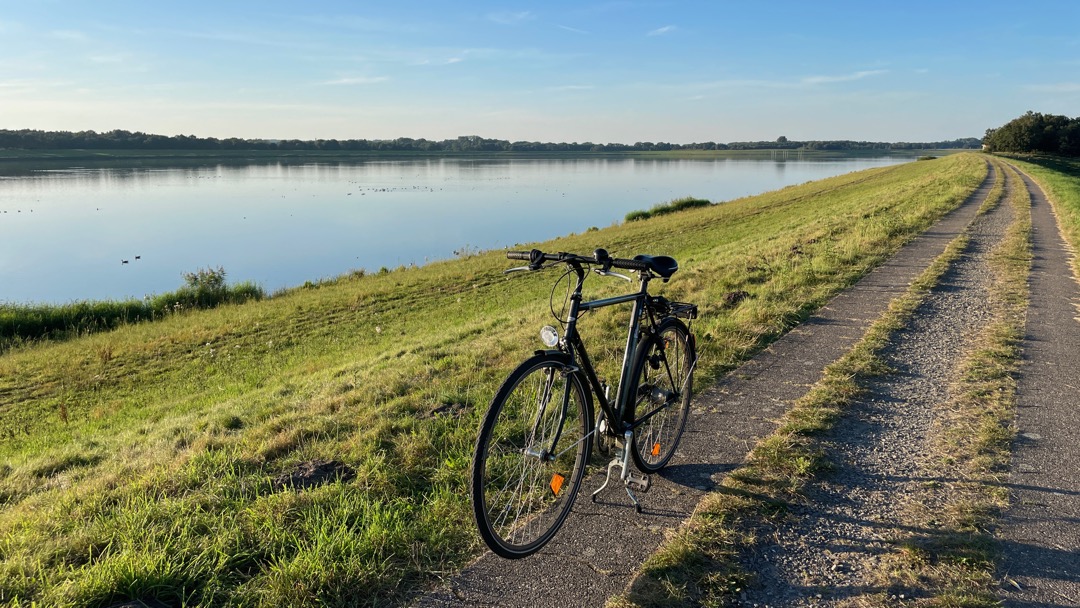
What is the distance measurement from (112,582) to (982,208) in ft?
73.8

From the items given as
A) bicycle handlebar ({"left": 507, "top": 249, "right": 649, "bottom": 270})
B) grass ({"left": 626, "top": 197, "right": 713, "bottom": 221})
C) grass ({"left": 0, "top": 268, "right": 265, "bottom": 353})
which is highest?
grass ({"left": 626, "top": 197, "right": 713, "bottom": 221})

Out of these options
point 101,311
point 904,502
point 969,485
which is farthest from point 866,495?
point 101,311

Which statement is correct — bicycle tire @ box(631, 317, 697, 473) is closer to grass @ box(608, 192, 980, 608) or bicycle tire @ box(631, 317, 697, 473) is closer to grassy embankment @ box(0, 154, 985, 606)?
grass @ box(608, 192, 980, 608)

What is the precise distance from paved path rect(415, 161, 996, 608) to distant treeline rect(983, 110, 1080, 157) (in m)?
98.0

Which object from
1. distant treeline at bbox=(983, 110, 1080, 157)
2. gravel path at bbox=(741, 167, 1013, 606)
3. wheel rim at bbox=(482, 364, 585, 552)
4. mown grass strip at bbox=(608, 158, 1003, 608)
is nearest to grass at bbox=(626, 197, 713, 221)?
gravel path at bbox=(741, 167, 1013, 606)

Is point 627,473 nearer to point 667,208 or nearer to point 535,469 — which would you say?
point 535,469

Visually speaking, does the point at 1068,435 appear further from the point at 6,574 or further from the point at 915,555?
the point at 6,574

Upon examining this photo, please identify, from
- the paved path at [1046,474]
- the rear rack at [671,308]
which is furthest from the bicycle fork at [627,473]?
the paved path at [1046,474]

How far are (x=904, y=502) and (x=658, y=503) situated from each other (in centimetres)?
137

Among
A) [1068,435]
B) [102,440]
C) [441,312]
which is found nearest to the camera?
[1068,435]

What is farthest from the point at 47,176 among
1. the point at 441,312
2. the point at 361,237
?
the point at 441,312

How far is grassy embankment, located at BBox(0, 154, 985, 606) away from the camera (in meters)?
2.72

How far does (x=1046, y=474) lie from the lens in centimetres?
363

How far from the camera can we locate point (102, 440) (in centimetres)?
607
